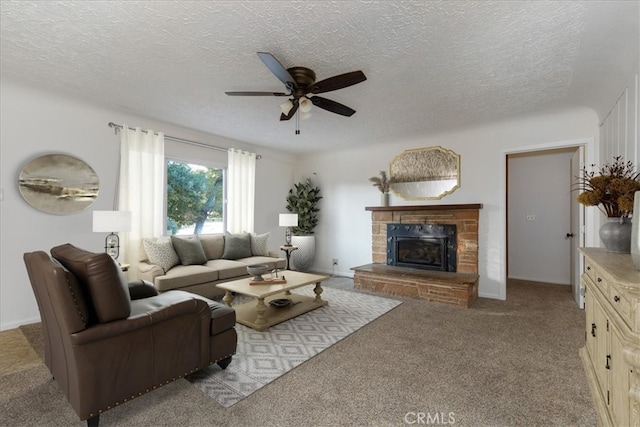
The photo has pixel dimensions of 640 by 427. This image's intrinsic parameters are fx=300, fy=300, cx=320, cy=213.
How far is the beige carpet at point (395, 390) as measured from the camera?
177 cm

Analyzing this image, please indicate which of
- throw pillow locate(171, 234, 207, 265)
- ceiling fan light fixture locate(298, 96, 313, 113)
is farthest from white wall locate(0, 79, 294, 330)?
ceiling fan light fixture locate(298, 96, 313, 113)

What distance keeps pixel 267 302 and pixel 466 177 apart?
3.51 m

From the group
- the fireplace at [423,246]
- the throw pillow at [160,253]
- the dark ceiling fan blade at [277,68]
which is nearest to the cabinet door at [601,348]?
the dark ceiling fan blade at [277,68]

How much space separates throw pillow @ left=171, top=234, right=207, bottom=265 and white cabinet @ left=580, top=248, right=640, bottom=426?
4179 mm

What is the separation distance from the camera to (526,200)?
5.55m

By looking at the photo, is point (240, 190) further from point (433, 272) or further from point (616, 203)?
point (616, 203)

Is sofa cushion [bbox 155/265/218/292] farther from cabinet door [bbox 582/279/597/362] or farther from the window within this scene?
cabinet door [bbox 582/279/597/362]

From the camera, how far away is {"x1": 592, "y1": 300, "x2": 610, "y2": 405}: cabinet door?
1.65 metres

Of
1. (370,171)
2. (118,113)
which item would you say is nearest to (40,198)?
(118,113)

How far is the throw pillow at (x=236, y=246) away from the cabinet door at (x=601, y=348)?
423 cm

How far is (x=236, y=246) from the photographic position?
15.9 ft

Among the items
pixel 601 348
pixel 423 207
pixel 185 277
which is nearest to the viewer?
pixel 601 348

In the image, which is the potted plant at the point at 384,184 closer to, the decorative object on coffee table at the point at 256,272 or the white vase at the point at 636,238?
the decorative object on coffee table at the point at 256,272

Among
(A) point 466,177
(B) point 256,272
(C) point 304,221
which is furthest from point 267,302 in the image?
(A) point 466,177
